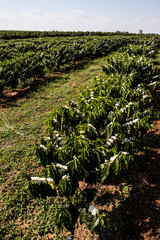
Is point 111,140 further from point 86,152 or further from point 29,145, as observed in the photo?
point 29,145

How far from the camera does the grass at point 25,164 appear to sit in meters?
3.46

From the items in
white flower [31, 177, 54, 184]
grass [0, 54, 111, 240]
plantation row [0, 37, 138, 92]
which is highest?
plantation row [0, 37, 138, 92]

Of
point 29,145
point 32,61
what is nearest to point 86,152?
point 29,145

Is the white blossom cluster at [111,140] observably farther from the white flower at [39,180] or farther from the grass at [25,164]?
the grass at [25,164]

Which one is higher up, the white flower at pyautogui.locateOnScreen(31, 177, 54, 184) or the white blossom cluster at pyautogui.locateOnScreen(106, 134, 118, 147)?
the white blossom cluster at pyautogui.locateOnScreen(106, 134, 118, 147)

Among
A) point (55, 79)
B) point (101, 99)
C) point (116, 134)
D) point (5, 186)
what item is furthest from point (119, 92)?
point (55, 79)

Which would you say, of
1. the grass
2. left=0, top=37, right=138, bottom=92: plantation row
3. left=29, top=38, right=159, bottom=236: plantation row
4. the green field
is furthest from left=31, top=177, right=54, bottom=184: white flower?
left=0, top=37, right=138, bottom=92: plantation row

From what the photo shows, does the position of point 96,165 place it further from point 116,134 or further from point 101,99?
point 101,99

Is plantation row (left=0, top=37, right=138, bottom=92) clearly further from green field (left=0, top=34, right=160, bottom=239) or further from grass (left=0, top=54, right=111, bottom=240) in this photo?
grass (left=0, top=54, right=111, bottom=240)

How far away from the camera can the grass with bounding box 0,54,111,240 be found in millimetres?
3462

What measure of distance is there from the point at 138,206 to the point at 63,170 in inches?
88.2

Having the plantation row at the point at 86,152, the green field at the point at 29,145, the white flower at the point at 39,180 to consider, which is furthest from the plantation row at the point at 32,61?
the white flower at the point at 39,180

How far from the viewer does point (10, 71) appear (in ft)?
30.8

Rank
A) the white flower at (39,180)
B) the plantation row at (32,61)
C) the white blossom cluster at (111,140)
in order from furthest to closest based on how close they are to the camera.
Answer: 1. the plantation row at (32,61)
2. the white blossom cluster at (111,140)
3. the white flower at (39,180)
